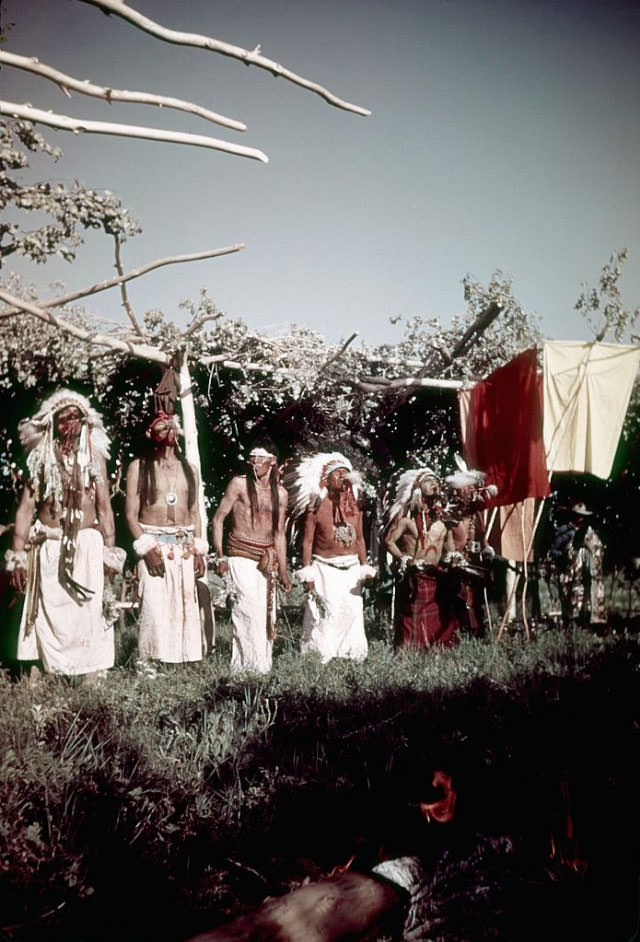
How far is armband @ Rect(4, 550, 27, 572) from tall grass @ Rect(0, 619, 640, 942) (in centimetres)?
67

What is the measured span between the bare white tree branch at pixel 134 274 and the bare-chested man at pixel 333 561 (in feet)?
10.5

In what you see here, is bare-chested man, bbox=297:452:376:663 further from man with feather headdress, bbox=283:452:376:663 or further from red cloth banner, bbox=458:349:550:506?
red cloth banner, bbox=458:349:550:506

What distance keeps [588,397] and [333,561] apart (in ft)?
7.33

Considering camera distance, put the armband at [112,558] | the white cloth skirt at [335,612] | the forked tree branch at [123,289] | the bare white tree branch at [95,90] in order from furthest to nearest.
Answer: the white cloth skirt at [335,612], the armband at [112,558], the forked tree branch at [123,289], the bare white tree branch at [95,90]

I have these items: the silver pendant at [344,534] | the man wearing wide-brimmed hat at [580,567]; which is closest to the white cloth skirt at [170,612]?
the silver pendant at [344,534]

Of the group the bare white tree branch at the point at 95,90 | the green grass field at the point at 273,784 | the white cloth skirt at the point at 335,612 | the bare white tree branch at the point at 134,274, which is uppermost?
the bare white tree branch at the point at 95,90

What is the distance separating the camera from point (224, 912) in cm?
251

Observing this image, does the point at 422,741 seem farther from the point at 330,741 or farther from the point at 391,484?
the point at 391,484

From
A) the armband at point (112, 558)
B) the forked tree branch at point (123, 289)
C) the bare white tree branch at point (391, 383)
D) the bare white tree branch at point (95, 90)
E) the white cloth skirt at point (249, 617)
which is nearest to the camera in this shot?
the bare white tree branch at point (95, 90)

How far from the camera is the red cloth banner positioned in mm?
5203

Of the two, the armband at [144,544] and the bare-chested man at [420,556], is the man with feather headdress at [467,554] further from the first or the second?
the armband at [144,544]

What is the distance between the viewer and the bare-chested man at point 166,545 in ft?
16.3

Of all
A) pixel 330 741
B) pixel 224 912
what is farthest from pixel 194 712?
pixel 224 912

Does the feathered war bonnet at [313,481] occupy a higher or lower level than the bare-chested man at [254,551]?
higher
